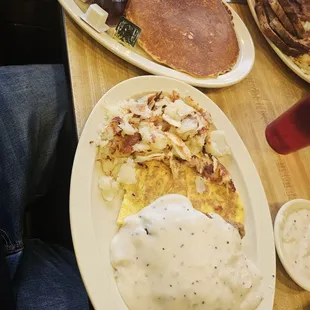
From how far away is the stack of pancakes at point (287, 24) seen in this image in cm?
175

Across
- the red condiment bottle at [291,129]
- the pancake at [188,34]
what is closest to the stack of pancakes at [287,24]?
the pancake at [188,34]

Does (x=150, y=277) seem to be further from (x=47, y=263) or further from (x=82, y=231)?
(x=47, y=263)

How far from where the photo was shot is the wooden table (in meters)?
1.33

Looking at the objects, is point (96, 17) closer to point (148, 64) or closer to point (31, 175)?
A: point (148, 64)

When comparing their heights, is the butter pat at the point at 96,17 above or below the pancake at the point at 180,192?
above

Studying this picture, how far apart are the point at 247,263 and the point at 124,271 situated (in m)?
0.35

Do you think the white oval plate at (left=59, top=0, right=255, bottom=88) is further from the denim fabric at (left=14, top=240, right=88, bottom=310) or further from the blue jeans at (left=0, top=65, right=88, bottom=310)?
the denim fabric at (left=14, top=240, right=88, bottom=310)

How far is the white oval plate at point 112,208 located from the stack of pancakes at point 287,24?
0.53 metres

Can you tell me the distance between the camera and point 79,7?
150 cm

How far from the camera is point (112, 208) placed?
3.95 feet

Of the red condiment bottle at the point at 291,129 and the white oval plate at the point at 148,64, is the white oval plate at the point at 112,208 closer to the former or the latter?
the white oval plate at the point at 148,64

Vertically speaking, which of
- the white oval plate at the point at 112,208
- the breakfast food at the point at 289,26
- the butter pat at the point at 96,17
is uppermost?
the breakfast food at the point at 289,26

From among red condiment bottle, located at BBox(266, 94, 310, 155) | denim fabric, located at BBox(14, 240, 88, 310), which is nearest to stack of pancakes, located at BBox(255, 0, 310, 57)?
red condiment bottle, located at BBox(266, 94, 310, 155)

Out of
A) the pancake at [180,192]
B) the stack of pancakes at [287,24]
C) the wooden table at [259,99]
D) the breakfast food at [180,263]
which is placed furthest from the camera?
the stack of pancakes at [287,24]
